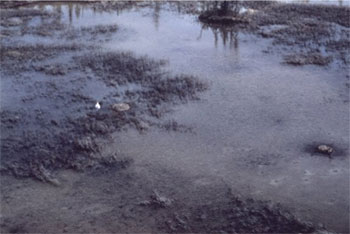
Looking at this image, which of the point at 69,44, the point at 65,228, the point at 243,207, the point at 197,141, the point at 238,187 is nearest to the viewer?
the point at 65,228

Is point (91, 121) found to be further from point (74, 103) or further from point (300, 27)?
point (300, 27)

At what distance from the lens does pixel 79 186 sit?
7.30 metres

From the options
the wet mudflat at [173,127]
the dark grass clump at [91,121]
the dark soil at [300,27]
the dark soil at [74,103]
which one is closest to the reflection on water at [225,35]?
the wet mudflat at [173,127]

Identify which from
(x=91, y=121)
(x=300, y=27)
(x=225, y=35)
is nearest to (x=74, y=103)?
(x=91, y=121)

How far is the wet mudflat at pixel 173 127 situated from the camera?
679 centimetres

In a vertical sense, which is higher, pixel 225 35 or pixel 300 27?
pixel 300 27

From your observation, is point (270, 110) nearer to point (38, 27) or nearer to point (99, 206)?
point (99, 206)

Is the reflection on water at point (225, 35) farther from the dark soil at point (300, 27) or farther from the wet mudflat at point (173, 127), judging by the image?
the dark soil at point (300, 27)

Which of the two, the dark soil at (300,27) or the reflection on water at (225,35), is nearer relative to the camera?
the dark soil at (300,27)

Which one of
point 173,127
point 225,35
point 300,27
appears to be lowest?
point 173,127

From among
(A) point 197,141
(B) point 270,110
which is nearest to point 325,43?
(B) point 270,110

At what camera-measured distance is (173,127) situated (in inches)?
357

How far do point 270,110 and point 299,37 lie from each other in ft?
17.3

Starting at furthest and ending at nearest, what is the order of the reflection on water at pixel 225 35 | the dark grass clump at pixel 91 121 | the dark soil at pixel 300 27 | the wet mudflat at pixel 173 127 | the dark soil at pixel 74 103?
1. the reflection on water at pixel 225 35
2. the dark soil at pixel 300 27
3. the dark soil at pixel 74 103
4. the dark grass clump at pixel 91 121
5. the wet mudflat at pixel 173 127
